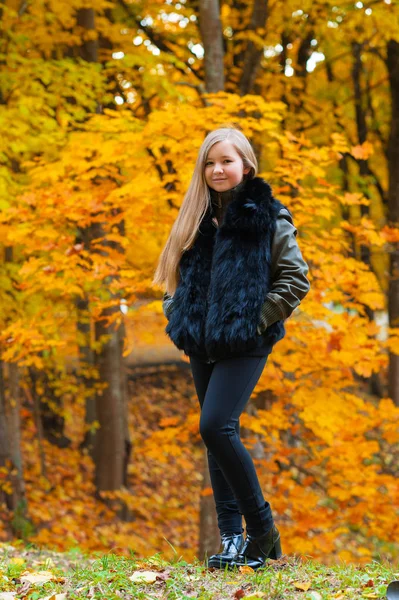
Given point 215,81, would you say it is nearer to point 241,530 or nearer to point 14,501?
point 241,530

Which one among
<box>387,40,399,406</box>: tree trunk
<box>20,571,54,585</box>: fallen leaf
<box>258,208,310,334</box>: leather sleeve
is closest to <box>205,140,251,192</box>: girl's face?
<box>258,208,310,334</box>: leather sleeve

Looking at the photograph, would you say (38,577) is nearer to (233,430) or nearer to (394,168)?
(233,430)

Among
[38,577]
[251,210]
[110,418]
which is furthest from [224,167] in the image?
[110,418]

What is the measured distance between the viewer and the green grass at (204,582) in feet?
10.3

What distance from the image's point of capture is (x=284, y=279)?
3.38 metres

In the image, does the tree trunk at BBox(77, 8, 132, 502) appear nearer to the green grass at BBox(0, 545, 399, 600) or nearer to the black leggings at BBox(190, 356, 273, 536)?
the green grass at BBox(0, 545, 399, 600)

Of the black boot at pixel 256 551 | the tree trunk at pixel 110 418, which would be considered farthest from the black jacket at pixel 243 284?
the tree trunk at pixel 110 418

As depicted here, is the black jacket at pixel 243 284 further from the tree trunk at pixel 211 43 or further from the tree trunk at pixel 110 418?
the tree trunk at pixel 110 418

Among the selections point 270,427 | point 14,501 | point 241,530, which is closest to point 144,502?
point 14,501

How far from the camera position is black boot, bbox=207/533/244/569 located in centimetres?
359

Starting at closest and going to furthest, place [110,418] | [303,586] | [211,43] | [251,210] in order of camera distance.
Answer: [303,586], [251,210], [211,43], [110,418]

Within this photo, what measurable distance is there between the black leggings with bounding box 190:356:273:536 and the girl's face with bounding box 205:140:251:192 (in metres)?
0.90

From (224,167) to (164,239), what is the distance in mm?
4914

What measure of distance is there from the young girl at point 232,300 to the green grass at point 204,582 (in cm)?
18
